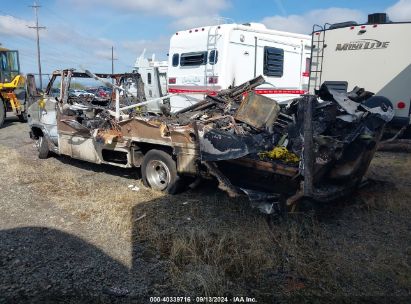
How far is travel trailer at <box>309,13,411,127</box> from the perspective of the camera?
28.2 ft

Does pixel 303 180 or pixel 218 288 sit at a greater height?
pixel 303 180

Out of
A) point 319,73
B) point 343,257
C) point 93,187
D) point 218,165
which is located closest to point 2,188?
point 93,187

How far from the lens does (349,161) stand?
195 inches

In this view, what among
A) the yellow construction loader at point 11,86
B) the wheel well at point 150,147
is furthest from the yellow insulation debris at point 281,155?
the yellow construction loader at point 11,86

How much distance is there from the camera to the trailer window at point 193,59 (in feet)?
33.4

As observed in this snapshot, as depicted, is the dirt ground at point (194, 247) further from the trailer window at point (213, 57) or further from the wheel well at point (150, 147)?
the trailer window at point (213, 57)

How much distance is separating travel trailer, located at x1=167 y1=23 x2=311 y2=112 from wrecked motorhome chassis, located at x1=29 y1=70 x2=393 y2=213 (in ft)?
10.9

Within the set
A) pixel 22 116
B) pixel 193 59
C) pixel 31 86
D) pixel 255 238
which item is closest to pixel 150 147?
pixel 255 238

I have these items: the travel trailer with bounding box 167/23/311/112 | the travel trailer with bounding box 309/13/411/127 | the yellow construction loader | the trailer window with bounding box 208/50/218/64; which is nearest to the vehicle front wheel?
the yellow construction loader

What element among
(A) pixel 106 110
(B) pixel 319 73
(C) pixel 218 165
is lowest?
(C) pixel 218 165

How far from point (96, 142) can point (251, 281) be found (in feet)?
13.5

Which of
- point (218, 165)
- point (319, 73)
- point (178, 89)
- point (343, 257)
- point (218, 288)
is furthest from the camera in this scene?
point (178, 89)

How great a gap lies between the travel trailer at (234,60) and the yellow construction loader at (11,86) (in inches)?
288

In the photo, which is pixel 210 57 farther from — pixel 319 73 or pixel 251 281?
pixel 251 281
